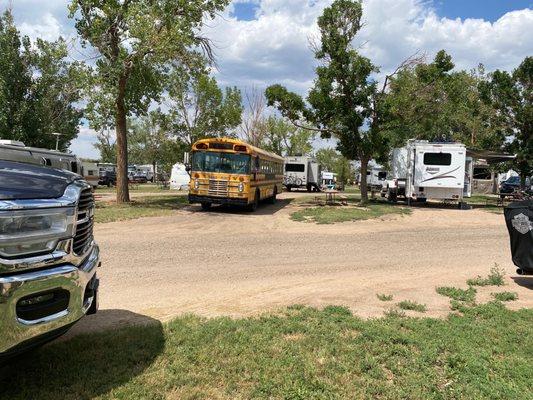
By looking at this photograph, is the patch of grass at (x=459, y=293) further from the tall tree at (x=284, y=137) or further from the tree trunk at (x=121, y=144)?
the tall tree at (x=284, y=137)

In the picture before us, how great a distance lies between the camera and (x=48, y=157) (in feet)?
37.2

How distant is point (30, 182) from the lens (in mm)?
3252

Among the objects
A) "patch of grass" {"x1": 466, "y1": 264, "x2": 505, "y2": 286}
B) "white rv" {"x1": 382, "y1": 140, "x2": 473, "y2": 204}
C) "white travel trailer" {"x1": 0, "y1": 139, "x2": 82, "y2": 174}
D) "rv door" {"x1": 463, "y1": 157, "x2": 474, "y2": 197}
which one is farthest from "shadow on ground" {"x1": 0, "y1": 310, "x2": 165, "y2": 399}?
"rv door" {"x1": 463, "y1": 157, "x2": 474, "y2": 197}

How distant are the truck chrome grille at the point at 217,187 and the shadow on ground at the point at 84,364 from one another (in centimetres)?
1366

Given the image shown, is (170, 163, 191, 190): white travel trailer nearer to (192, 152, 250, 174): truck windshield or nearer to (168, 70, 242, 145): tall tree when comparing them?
(168, 70, 242, 145): tall tree

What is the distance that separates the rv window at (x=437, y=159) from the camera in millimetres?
22938

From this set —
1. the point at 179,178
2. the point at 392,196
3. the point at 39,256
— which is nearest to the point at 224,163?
the point at 392,196

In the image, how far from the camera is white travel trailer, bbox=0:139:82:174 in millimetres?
7949

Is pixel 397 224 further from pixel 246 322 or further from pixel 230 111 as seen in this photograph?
pixel 230 111

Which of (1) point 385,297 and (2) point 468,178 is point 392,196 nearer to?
(2) point 468,178

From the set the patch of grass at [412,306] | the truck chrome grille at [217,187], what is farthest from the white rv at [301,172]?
→ the patch of grass at [412,306]

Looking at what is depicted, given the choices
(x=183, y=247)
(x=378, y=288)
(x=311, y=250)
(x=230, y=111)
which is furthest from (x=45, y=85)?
(x=378, y=288)

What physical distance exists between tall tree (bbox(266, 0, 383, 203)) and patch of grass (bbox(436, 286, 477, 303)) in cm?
1720

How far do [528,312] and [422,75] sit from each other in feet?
73.6
